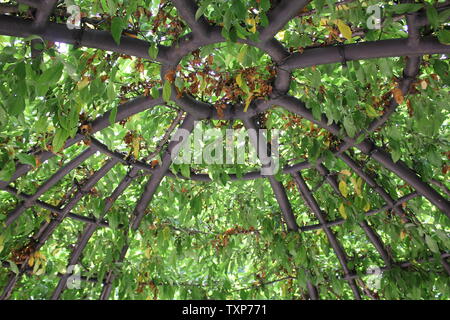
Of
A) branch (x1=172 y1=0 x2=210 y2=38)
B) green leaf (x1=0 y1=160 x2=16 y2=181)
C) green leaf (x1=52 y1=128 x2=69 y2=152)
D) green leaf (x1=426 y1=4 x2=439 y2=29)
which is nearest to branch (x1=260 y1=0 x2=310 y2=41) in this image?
branch (x1=172 y1=0 x2=210 y2=38)

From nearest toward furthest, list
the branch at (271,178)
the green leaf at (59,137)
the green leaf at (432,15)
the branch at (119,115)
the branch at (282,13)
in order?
the green leaf at (432,15) → the branch at (282,13) → the green leaf at (59,137) → the branch at (119,115) → the branch at (271,178)

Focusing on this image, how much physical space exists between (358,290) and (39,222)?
266cm

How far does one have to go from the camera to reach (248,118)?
3178 millimetres

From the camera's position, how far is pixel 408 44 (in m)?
2.29

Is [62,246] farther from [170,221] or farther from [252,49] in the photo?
[252,49]

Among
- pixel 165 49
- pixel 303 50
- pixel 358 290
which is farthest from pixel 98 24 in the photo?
pixel 358 290

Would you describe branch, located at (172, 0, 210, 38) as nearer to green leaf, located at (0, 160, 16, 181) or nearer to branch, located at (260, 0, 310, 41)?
branch, located at (260, 0, 310, 41)

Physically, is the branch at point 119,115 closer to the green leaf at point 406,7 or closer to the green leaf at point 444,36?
the green leaf at point 406,7

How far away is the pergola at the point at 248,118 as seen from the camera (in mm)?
2232

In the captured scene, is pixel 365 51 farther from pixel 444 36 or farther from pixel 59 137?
pixel 59 137

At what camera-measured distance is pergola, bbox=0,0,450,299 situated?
2232 mm

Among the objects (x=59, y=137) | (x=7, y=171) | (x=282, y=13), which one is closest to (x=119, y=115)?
(x=59, y=137)

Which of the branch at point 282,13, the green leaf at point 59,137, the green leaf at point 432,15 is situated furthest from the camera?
the green leaf at point 59,137

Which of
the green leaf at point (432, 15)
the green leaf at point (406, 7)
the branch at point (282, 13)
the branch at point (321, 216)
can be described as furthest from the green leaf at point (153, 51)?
the branch at point (321, 216)
